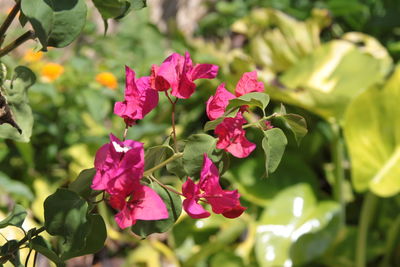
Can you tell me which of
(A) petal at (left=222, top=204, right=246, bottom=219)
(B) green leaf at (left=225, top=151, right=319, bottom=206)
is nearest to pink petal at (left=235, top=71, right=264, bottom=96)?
(A) petal at (left=222, top=204, right=246, bottom=219)

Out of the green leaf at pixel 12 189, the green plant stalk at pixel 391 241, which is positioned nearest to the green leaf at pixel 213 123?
the green leaf at pixel 12 189

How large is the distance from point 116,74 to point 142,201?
184cm

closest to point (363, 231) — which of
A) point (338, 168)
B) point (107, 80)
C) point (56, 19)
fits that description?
point (338, 168)

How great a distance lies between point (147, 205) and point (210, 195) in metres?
0.06

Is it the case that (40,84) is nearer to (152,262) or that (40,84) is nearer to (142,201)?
(152,262)

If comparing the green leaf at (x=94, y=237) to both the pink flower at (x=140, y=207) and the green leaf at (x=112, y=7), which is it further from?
the green leaf at (x=112, y=7)

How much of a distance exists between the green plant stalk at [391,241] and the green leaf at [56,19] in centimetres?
167

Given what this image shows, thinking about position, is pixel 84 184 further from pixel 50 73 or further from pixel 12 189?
pixel 50 73

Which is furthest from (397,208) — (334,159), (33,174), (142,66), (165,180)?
(33,174)

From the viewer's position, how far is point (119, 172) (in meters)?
0.57

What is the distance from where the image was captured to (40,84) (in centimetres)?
209

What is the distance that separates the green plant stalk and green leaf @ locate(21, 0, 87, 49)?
167cm

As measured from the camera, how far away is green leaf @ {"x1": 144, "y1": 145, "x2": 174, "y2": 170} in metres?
0.64

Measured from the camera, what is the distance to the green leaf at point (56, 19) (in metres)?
0.60
